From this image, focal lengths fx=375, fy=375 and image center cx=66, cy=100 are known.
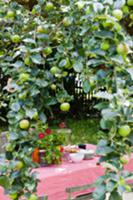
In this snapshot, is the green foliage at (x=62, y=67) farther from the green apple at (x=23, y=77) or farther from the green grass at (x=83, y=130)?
the green grass at (x=83, y=130)

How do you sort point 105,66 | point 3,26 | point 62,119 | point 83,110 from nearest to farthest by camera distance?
point 105,66
point 3,26
point 62,119
point 83,110

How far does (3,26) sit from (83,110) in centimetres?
744

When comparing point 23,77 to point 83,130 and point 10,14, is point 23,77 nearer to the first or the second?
point 10,14

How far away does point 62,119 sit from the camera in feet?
27.9

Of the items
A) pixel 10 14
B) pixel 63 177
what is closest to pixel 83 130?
pixel 63 177

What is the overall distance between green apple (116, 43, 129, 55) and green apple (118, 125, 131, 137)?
0.22m

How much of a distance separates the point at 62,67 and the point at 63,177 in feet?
4.40

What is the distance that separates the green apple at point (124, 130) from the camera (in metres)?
0.94

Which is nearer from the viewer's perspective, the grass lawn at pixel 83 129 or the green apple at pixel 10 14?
the green apple at pixel 10 14

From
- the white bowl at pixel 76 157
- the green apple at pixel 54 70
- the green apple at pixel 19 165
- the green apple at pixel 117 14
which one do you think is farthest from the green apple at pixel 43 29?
the white bowl at pixel 76 157

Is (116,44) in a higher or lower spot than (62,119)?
higher

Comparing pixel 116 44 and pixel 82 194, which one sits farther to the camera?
pixel 82 194

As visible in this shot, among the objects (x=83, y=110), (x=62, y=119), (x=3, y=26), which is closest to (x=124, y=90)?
(x=3, y=26)

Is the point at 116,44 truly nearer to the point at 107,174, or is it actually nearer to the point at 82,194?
the point at 107,174
